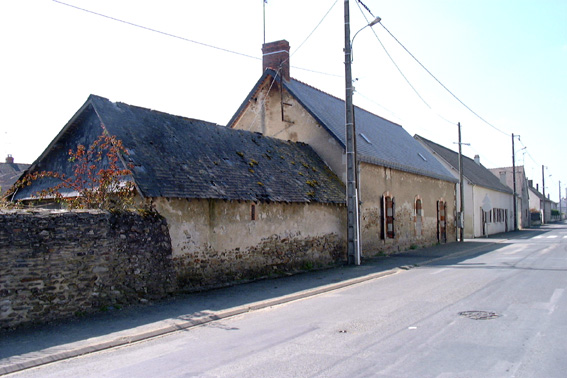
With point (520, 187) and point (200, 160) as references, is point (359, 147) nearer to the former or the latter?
point (200, 160)

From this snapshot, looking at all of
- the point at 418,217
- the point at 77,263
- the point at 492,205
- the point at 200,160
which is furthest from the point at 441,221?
the point at 77,263

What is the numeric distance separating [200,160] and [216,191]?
165 cm

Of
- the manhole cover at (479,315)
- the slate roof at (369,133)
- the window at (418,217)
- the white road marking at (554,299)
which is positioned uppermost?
the slate roof at (369,133)

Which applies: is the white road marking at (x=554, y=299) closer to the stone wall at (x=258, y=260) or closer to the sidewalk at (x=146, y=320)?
the sidewalk at (x=146, y=320)

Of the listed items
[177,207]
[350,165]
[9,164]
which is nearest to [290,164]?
[350,165]

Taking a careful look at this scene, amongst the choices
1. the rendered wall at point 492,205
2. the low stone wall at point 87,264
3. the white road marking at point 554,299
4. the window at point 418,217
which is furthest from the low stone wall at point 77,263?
the rendered wall at point 492,205

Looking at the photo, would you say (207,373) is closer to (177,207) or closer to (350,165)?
(177,207)

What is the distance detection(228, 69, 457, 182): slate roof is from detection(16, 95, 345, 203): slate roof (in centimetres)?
339

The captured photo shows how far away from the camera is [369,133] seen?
87.2 feet

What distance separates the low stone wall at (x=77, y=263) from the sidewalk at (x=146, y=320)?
1.19 ft

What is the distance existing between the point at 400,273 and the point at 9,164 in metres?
37.5

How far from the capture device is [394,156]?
2533cm

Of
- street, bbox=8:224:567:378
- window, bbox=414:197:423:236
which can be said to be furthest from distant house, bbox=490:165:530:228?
street, bbox=8:224:567:378

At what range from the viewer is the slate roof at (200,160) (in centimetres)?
1259
